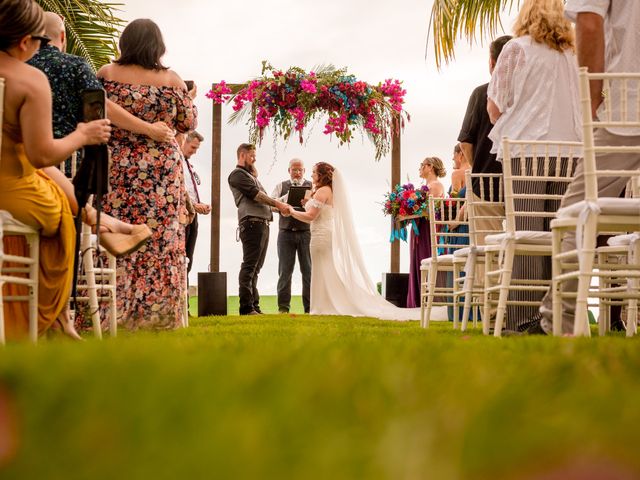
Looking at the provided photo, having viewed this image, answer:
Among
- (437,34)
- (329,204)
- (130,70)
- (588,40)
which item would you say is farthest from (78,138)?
(329,204)

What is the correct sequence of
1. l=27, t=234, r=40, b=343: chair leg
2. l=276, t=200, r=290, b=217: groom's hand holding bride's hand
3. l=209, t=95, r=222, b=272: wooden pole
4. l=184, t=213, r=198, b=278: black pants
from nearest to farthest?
l=27, t=234, r=40, b=343: chair leg < l=184, t=213, r=198, b=278: black pants < l=276, t=200, r=290, b=217: groom's hand holding bride's hand < l=209, t=95, r=222, b=272: wooden pole

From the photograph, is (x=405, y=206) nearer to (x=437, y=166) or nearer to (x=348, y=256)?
(x=437, y=166)

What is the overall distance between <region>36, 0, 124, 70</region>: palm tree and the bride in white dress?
2.94 m

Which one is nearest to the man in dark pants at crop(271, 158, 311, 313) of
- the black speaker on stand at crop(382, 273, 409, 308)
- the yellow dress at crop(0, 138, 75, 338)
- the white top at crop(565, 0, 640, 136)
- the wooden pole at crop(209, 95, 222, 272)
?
the wooden pole at crop(209, 95, 222, 272)

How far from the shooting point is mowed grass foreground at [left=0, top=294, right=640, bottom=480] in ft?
2.39

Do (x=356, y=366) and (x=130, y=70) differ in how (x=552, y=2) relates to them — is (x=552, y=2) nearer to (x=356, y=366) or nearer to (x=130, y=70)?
(x=130, y=70)

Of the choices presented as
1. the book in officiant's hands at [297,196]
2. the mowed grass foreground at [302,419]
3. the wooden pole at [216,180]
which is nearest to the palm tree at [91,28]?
the wooden pole at [216,180]

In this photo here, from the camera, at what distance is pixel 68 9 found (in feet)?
33.5

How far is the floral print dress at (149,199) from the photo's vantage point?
15.9ft

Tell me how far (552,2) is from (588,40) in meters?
1.52

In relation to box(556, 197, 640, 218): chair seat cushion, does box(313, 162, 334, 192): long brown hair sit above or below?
above

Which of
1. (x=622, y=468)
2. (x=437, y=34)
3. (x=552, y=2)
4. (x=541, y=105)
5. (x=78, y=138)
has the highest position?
(x=437, y=34)

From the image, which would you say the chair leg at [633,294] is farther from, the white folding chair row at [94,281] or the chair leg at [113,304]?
the chair leg at [113,304]

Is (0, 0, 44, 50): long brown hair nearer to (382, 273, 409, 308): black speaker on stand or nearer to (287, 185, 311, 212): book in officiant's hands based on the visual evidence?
(287, 185, 311, 212): book in officiant's hands
